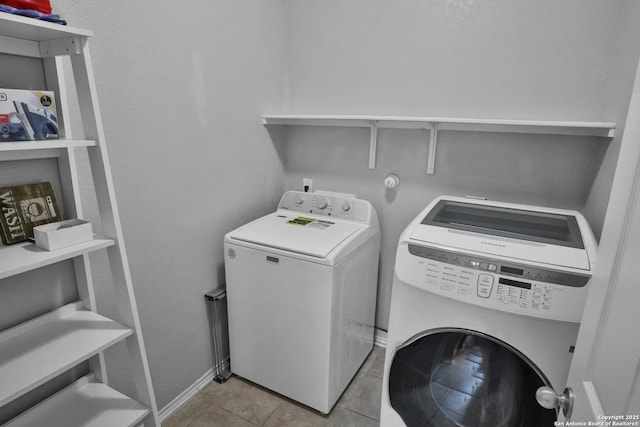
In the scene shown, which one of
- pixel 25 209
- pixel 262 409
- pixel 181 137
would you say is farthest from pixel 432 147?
pixel 25 209

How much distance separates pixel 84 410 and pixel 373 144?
179cm

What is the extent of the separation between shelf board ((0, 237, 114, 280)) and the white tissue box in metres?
0.01

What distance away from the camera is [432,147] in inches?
76.2

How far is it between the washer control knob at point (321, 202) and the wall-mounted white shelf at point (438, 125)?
0.35m

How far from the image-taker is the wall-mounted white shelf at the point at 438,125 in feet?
4.94

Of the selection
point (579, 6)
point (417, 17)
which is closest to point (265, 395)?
point (417, 17)

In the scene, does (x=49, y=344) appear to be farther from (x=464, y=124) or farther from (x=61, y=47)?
(x=464, y=124)

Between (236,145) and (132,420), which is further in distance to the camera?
(236,145)

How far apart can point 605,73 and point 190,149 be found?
189 cm

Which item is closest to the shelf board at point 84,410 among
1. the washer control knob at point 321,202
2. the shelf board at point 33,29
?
the shelf board at point 33,29

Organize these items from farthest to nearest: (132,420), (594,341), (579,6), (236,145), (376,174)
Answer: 1. (376,174)
2. (236,145)
3. (579,6)
4. (132,420)
5. (594,341)

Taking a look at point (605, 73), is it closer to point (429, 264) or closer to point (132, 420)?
point (429, 264)

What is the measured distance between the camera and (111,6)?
1267mm

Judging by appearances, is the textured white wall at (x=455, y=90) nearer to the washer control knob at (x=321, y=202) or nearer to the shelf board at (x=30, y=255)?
the washer control knob at (x=321, y=202)
